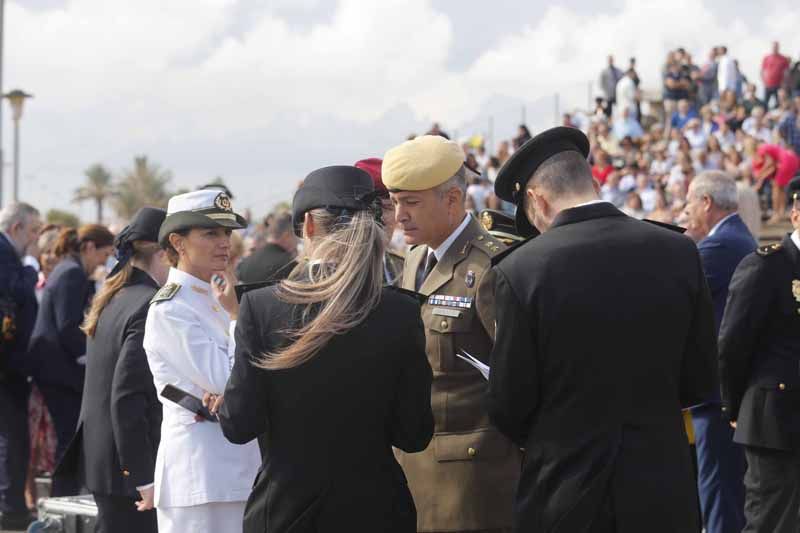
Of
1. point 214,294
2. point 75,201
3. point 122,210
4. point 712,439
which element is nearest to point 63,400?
point 214,294

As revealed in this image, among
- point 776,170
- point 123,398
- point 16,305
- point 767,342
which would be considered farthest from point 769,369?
point 776,170

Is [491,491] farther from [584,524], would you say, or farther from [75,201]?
[75,201]

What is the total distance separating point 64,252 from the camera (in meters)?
7.92

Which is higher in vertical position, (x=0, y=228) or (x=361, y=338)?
(x=0, y=228)

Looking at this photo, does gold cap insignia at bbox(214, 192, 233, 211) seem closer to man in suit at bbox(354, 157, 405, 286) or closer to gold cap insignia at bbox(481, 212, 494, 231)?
man in suit at bbox(354, 157, 405, 286)

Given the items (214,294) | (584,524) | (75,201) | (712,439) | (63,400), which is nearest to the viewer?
(584,524)

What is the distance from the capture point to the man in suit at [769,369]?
5.07 meters

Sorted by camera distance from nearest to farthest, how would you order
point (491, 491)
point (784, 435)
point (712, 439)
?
1. point (491, 491)
2. point (784, 435)
3. point (712, 439)

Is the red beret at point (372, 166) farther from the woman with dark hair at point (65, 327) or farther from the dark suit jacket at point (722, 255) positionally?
the woman with dark hair at point (65, 327)

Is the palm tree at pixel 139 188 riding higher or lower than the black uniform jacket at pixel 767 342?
higher

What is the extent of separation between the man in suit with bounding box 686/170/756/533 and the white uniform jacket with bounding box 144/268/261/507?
3214 millimetres

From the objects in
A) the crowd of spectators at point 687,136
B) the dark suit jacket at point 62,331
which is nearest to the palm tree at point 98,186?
the crowd of spectators at point 687,136

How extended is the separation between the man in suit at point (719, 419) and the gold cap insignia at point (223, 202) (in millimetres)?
3022

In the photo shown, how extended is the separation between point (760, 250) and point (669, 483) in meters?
2.31
